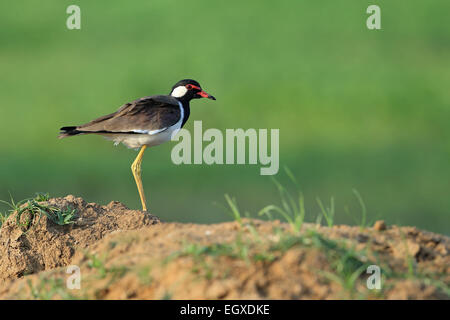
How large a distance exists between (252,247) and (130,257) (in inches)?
32.7

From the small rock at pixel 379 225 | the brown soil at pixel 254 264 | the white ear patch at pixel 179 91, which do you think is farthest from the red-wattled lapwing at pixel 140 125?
the small rock at pixel 379 225

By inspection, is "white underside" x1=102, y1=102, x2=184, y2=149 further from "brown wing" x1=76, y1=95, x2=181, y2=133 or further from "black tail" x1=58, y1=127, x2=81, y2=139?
"black tail" x1=58, y1=127, x2=81, y2=139

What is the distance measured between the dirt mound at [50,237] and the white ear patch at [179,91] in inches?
105

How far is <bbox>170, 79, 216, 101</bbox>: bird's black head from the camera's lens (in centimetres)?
877

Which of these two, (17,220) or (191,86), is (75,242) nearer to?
(17,220)

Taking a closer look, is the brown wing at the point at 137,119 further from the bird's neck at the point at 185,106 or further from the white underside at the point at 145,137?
the bird's neck at the point at 185,106

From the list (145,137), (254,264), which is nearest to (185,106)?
(145,137)

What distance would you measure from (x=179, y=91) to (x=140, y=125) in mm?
1136

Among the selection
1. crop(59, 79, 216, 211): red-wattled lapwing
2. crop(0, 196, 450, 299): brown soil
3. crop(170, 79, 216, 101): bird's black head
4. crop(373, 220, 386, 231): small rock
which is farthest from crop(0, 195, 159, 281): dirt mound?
crop(170, 79, 216, 101): bird's black head

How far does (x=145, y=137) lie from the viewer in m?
7.96

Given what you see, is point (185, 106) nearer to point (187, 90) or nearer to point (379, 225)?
point (187, 90)

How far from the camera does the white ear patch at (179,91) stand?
345 inches
